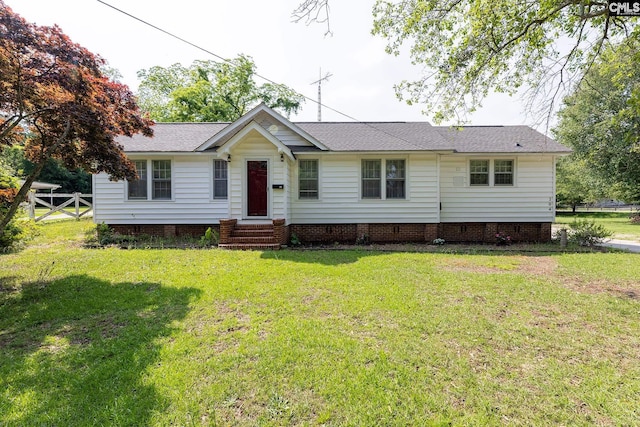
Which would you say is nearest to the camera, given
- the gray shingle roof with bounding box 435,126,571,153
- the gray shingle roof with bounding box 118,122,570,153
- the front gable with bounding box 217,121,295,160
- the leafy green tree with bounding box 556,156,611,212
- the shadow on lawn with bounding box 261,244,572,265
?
the shadow on lawn with bounding box 261,244,572,265

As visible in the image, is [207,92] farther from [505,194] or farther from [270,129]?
[505,194]

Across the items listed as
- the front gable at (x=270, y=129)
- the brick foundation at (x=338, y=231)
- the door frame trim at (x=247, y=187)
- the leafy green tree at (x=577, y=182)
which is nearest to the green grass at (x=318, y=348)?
the door frame trim at (x=247, y=187)

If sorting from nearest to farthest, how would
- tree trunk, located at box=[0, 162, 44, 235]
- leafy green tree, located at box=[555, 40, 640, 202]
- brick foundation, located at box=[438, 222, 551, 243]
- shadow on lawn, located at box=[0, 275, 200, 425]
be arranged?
shadow on lawn, located at box=[0, 275, 200, 425] → tree trunk, located at box=[0, 162, 44, 235] → brick foundation, located at box=[438, 222, 551, 243] → leafy green tree, located at box=[555, 40, 640, 202]

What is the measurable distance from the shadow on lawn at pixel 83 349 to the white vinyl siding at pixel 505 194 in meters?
10.3

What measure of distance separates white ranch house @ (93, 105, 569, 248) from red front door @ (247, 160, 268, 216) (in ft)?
0.12

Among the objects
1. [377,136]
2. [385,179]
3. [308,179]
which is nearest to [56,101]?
[308,179]

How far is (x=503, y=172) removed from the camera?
11.9 metres

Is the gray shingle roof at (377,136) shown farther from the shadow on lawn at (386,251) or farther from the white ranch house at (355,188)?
the shadow on lawn at (386,251)

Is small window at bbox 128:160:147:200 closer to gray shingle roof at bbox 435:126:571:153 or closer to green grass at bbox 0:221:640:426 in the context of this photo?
green grass at bbox 0:221:640:426

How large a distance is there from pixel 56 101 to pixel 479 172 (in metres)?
12.9

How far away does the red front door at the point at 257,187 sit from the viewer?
10.8 metres

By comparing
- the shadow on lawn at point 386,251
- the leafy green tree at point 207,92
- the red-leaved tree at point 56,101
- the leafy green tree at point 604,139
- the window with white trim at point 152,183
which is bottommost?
the shadow on lawn at point 386,251

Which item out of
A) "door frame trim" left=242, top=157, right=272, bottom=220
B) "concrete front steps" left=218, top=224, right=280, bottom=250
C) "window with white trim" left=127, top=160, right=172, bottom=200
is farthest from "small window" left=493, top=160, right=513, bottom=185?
"window with white trim" left=127, top=160, right=172, bottom=200

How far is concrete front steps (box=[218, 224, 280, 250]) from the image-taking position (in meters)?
9.65
